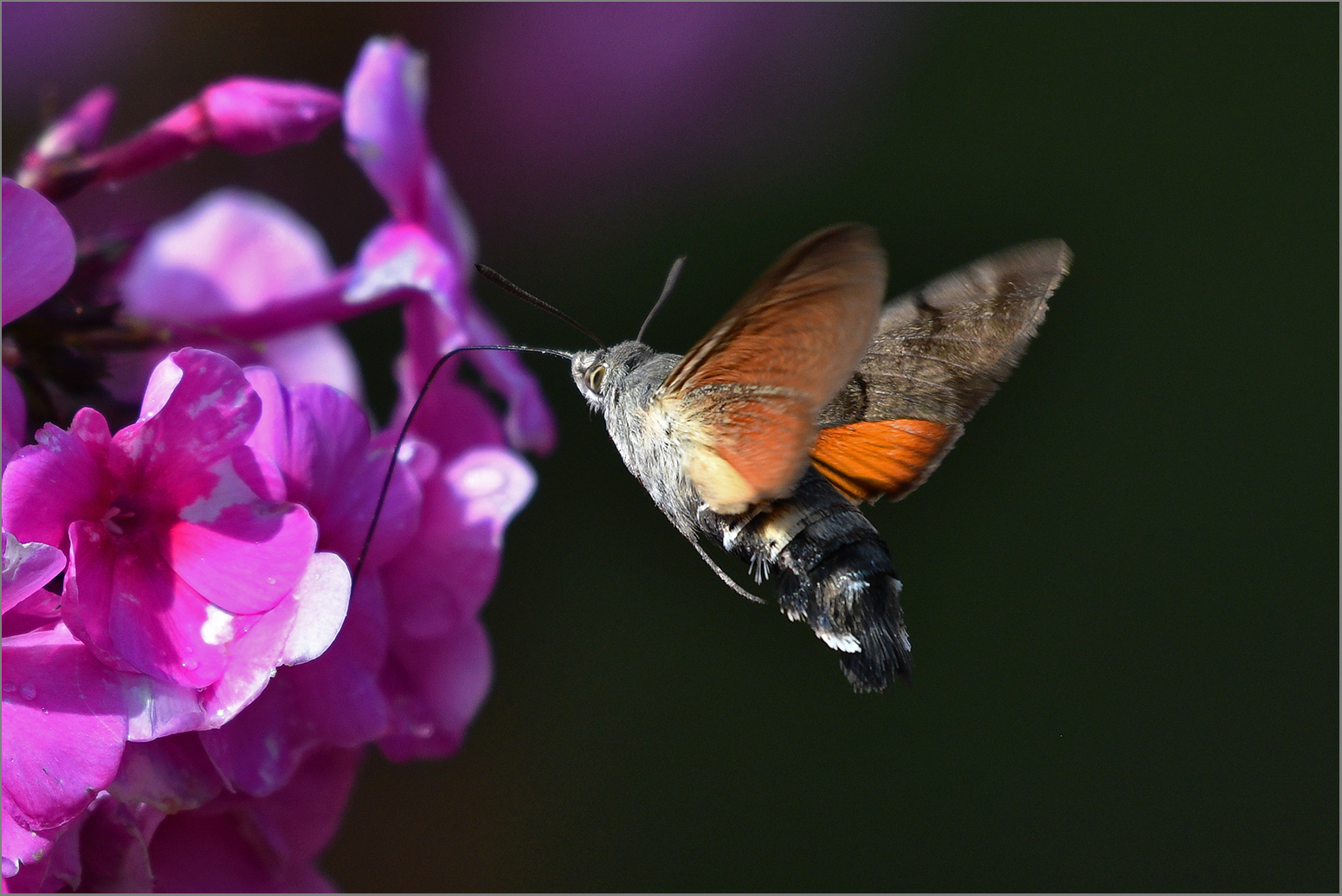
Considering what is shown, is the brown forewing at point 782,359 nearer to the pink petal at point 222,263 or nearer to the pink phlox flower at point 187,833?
the pink phlox flower at point 187,833

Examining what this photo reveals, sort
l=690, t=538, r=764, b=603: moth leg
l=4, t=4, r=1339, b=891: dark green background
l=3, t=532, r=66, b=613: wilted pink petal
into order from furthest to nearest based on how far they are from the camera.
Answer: l=4, t=4, r=1339, b=891: dark green background, l=690, t=538, r=764, b=603: moth leg, l=3, t=532, r=66, b=613: wilted pink petal

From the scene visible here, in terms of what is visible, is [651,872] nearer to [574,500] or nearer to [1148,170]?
[574,500]

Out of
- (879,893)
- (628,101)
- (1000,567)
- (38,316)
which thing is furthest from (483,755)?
(38,316)

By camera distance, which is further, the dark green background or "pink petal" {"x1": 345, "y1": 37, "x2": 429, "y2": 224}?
the dark green background

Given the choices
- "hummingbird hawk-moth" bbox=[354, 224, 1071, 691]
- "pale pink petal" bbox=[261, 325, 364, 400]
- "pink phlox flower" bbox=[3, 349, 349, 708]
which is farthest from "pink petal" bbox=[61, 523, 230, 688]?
"pale pink petal" bbox=[261, 325, 364, 400]

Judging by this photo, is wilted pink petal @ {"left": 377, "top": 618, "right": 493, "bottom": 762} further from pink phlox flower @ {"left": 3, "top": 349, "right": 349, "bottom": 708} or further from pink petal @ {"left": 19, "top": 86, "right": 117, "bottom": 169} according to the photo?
pink petal @ {"left": 19, "top": 86, "right": 117, "bottom": 169}

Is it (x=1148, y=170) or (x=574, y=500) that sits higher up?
(x=1148, y=170)

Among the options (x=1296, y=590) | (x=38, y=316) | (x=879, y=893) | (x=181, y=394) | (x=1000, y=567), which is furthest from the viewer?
(x=1296, y=590)
